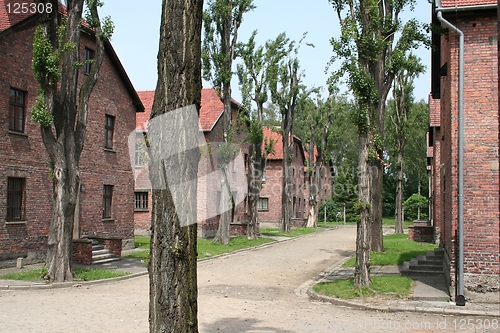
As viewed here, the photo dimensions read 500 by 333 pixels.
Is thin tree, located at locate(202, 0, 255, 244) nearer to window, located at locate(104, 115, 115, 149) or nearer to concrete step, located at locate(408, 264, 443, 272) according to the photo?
window, located at locate(104, 115, 115, 149)

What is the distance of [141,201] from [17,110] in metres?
16.2

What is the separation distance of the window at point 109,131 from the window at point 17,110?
521 cm

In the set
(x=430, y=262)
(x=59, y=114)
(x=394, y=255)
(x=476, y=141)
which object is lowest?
(x=394, y=255)

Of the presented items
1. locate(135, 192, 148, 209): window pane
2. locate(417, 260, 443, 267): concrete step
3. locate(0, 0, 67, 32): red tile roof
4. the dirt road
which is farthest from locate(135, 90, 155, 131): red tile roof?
locate(417, 260, 443, 267): concrete step

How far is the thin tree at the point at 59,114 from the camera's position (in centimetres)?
1463

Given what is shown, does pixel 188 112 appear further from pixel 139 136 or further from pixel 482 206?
pixel 139 136

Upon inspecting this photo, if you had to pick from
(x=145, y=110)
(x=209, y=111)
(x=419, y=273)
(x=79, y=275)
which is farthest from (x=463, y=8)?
(x=145, y=110)

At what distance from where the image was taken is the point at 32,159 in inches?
741

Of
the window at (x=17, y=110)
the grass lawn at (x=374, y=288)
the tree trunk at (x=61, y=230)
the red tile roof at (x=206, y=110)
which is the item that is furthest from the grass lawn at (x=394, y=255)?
the red tile roof at (x=206, y=110)

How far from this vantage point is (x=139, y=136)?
3206cm

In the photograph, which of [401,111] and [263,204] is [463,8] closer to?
[401,111]

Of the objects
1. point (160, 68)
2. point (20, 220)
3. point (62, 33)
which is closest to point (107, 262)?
point (20, 220)

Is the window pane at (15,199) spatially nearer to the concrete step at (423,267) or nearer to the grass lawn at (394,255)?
the grass lawn at (394,255)

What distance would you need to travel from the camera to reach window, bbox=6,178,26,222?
17.8 meters
